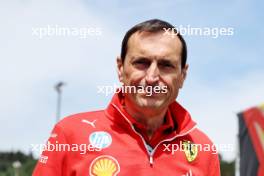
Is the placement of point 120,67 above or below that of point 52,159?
above

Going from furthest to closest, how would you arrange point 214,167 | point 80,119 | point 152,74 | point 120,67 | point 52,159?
1. point 214,167
2. point 80,119
3. point 120,67
4. point 52,159
5. point 152,74

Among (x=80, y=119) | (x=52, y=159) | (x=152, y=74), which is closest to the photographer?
(x=152, y=74)

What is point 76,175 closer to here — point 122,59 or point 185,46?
point 122,59

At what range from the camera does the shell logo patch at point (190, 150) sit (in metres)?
3.33

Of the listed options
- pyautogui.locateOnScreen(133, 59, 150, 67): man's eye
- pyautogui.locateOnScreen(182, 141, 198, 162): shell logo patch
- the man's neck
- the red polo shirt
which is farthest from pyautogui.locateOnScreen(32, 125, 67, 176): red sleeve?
pyautogui.locateOnScreen(182, 141, 198, 162): shell logo patch

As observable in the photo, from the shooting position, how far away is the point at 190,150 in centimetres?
336

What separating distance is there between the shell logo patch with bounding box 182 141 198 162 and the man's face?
396 millimetres

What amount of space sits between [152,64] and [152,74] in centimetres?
6

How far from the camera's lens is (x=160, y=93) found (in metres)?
2.97

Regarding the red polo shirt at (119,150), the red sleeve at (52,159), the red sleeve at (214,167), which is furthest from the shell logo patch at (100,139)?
the red sleeve at (214,167)

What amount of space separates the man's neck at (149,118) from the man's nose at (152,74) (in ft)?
0.85

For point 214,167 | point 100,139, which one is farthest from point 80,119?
point 214,167

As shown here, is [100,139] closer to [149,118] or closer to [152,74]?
[149,118]

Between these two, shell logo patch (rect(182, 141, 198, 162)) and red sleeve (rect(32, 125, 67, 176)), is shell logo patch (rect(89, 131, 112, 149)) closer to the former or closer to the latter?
red sleeve (rect(32, 125, 67, 176))
